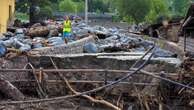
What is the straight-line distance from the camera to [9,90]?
459 inches

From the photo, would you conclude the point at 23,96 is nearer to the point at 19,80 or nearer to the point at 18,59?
the point at 19,80

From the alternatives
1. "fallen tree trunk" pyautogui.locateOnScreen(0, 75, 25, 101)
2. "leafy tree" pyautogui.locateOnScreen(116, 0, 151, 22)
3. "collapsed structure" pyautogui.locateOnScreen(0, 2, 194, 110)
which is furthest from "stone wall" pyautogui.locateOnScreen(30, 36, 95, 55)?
"leafy tree" pyautogui.locateOnScreen(116, 0, 151, 22)

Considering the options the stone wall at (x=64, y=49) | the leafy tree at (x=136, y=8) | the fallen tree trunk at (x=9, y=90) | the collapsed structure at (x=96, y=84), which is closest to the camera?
the collapsed structure at (x=96, y=84)

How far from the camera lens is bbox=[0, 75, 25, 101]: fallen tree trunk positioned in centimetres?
1163

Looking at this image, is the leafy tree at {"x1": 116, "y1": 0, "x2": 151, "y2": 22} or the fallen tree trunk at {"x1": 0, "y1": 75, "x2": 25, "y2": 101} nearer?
the fallen tree trunk at {"x1": 0, "y1": 75, "x2": 25, "y2": 101}

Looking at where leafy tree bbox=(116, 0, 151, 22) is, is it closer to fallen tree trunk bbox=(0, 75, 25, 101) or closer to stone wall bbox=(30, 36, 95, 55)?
stone wall bbox=(30, 36, 95, 55)

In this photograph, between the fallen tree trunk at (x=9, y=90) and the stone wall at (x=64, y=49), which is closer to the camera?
the fallen tree trunk at (x=9, y=90)

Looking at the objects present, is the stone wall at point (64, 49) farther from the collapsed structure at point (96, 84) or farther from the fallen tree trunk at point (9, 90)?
the fallen tree trunk at point (9, 90)

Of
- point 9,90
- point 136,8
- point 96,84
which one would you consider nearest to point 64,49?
point 96,84

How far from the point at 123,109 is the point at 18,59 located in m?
5.57

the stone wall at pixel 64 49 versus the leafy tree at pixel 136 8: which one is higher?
the stone wall at pixel 64 49

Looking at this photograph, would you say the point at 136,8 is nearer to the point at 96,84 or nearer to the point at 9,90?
the point at 96,84

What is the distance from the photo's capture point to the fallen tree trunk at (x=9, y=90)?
11630 mm

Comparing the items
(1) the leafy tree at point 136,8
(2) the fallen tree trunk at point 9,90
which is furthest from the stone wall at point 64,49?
(1) the leafy tree at point 136,8
